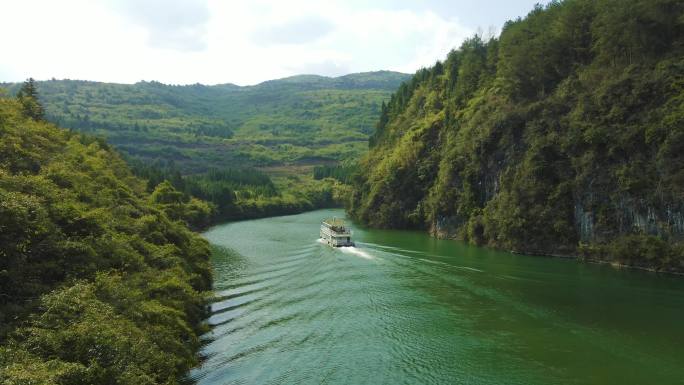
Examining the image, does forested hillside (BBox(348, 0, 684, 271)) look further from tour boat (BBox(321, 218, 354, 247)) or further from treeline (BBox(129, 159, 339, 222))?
treeline (BBox(129, 159, 339, 222))

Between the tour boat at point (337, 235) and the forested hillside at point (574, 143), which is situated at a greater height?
the forested hillside at point (574, 143)

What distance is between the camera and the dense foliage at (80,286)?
73.6 ft

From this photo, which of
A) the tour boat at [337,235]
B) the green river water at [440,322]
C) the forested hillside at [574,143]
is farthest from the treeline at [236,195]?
the green river water at [440,322]

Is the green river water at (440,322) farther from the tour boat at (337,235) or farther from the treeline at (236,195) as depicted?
the treeline at (236,195)

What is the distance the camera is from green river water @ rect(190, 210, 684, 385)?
105ft

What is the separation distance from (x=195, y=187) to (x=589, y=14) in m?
105

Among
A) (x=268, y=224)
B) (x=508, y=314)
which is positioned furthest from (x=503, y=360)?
(x=268, y=224)

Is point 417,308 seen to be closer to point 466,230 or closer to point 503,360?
point 503,360

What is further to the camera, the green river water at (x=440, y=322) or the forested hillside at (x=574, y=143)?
the forested hillside at (x=574, y=143)

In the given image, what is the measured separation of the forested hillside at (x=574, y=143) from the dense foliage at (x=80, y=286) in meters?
51.0

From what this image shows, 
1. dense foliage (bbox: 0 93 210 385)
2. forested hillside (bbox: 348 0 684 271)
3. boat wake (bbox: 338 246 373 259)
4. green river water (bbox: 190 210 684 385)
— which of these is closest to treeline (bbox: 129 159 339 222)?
boat wake (bbox: 338 246 373 259)

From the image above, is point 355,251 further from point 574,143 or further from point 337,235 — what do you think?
point 574,143

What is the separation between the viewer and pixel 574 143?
70375mm

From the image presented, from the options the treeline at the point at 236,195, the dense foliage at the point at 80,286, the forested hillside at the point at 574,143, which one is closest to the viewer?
the dense foliage at the point at 80,286
